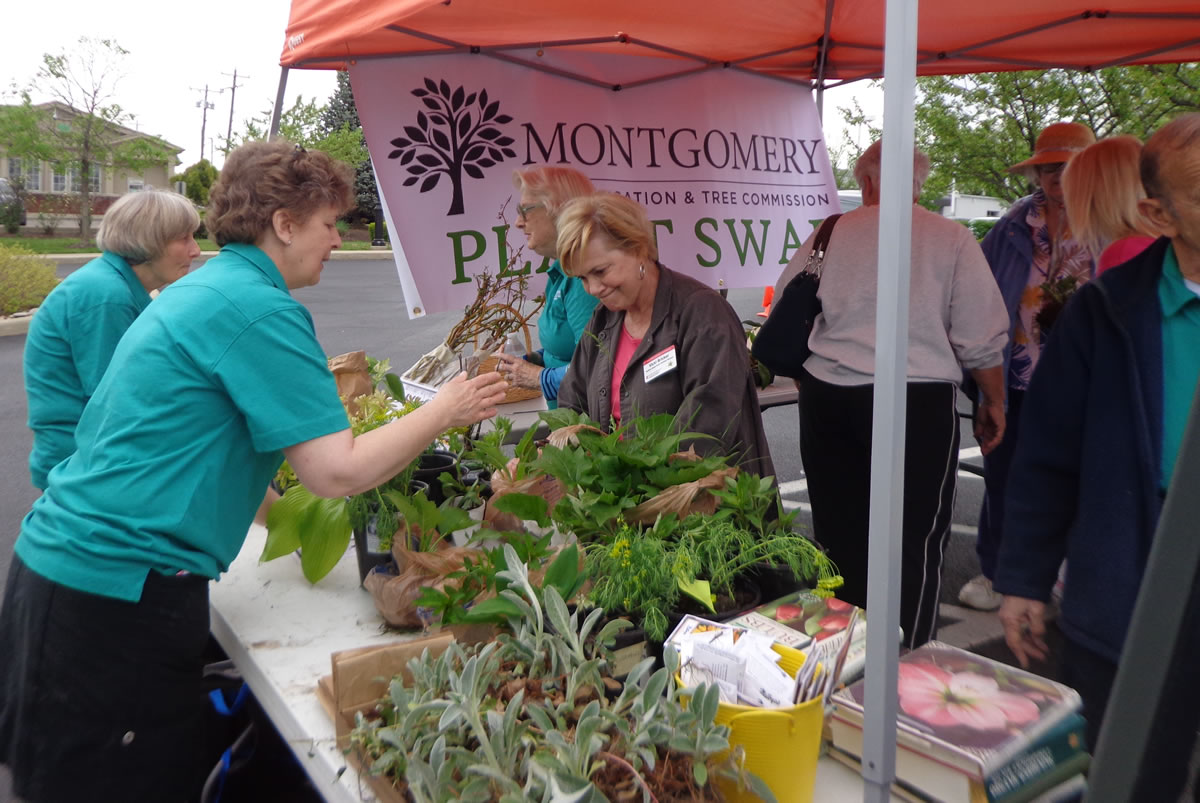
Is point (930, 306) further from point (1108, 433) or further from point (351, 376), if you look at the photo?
point (351, 376)

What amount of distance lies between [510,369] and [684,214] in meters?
1.36

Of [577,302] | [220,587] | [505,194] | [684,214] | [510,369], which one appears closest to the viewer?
[220,587]

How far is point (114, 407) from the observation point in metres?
1.48

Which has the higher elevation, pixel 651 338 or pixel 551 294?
pixel 551 294

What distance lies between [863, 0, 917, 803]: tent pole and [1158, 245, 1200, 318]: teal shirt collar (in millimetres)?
745

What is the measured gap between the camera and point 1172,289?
1.47 m

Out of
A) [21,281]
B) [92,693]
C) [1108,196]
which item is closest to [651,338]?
[92,693]

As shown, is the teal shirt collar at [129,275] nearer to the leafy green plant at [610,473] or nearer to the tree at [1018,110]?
the leafy green plant at [610,473]

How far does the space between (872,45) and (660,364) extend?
2.35 m

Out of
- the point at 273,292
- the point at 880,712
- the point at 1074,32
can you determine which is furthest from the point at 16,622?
the point at 1074,32

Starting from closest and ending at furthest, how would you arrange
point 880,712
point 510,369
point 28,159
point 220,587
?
point 880,712, point 220,587, point 510,369, point 28,159

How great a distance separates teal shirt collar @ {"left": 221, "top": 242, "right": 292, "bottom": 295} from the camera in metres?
1.56

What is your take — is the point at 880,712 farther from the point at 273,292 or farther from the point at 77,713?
the point at 77,713

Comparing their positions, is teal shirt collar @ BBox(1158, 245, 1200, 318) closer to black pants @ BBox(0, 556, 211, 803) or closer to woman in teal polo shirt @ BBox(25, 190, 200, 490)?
black pants @ BBox(0, 556, 211, 803)
